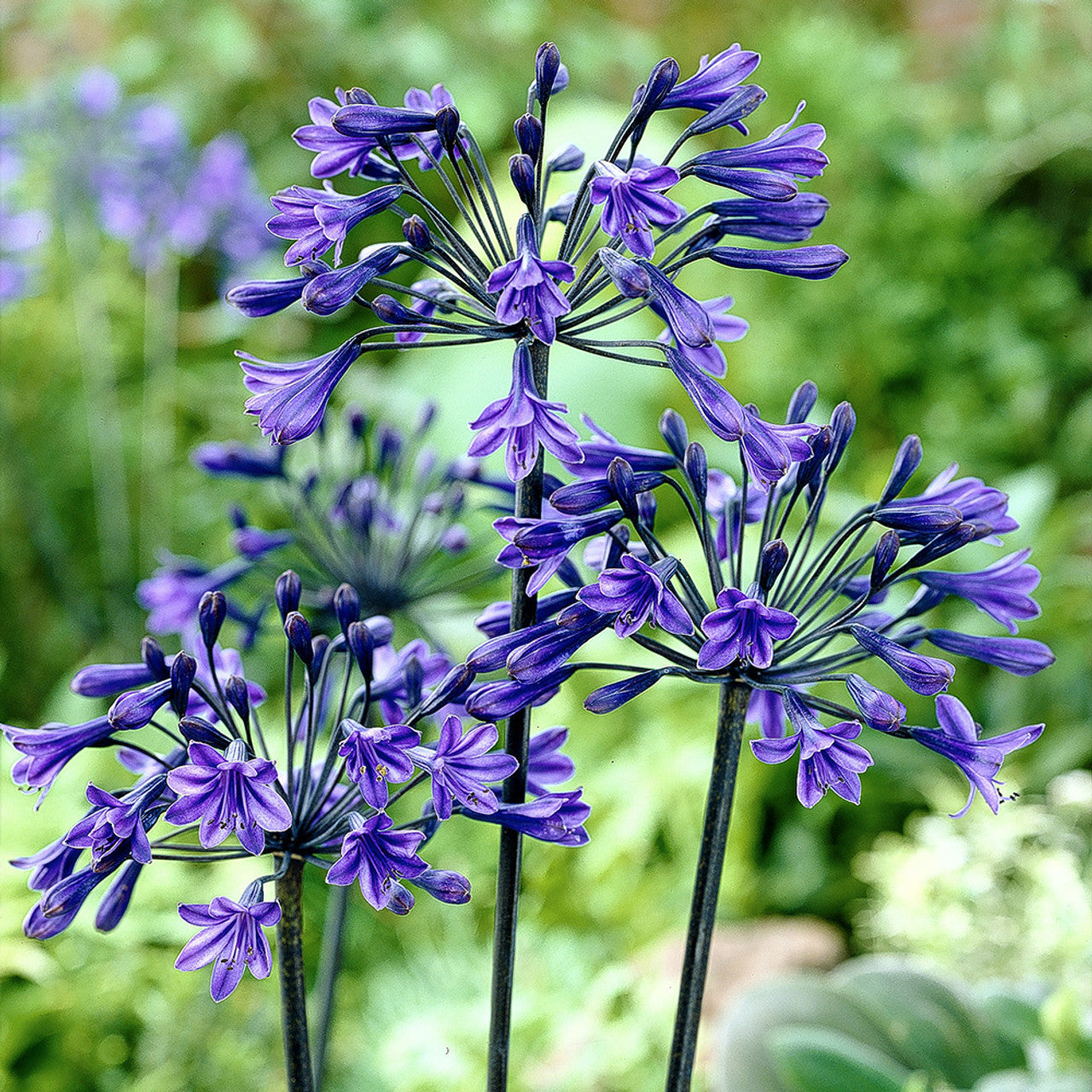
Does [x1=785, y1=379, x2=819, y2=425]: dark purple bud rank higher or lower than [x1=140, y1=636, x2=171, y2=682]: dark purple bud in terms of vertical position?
higher

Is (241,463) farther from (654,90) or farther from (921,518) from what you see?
(921,518)

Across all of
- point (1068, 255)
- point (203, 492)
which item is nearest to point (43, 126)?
point (203, 492)

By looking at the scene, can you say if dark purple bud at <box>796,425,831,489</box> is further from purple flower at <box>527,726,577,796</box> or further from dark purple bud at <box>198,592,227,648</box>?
dark purple bud at <box>198,592,227,648</box>

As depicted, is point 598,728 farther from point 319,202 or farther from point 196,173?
point 319,202

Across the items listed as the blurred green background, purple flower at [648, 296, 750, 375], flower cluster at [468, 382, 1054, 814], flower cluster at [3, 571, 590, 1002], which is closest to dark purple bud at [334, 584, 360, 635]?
flower cluster at [3, 571, 590, 1002]

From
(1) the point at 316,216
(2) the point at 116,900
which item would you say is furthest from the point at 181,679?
(1) the point at 316,216
